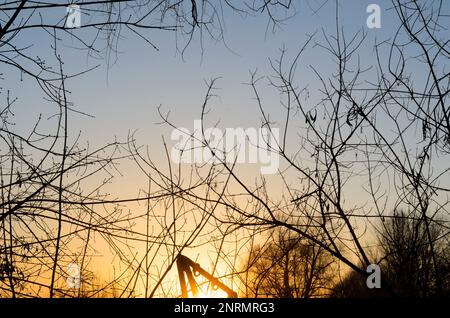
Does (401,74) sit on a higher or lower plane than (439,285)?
higher

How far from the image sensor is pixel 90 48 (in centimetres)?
273

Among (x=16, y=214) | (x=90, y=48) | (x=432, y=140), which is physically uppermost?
(x=90, y=48)

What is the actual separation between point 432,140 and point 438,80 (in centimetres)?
43
